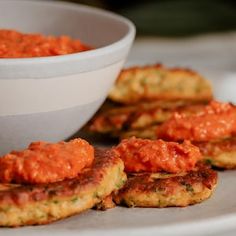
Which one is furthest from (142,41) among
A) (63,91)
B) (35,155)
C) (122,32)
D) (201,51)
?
(35,155)

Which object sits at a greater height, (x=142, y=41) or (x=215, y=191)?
(x=215, y=191)

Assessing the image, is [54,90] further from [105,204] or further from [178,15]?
[178,15]

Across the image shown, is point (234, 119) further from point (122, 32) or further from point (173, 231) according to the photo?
point (173, 231)

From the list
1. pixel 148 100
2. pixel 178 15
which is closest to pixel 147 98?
pixel 148 100

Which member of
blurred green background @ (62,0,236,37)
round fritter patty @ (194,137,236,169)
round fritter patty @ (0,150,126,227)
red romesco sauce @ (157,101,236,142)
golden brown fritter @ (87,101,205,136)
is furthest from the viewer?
blurred green background @ (62,0,236,37)

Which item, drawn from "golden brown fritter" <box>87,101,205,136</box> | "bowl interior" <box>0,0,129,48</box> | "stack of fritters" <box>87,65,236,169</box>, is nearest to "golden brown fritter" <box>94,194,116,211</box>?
"stack of fritters" <box>87,65,236,169</box>

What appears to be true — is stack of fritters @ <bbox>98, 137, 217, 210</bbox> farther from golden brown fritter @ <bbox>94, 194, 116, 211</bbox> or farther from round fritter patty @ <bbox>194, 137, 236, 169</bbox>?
round fritter patty @ <bbox>194, 137, 236, 169</bbox>
